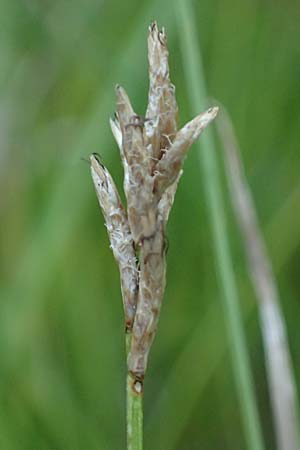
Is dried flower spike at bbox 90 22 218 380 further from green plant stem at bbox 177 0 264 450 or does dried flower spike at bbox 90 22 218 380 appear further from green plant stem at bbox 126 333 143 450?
green plant stem at bbox 177 0 264 450

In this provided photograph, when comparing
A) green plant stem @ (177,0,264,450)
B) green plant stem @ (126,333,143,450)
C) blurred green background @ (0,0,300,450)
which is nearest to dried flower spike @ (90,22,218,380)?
green plant stem @ (126,333,143,450)

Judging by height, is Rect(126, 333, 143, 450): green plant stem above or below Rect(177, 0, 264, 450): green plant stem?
below

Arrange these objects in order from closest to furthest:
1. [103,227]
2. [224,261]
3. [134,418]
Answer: [134,418]
[224,261]
[103,227]

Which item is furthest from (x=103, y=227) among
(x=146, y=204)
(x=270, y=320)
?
(x=146, y=204)

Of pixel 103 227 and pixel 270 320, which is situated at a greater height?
pixel 103 227

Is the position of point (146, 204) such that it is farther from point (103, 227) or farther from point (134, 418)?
point (103, 227)

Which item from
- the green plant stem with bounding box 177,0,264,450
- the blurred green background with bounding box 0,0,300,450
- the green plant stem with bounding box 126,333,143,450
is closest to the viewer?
the green plant stem with bounding box 126,333,143,450

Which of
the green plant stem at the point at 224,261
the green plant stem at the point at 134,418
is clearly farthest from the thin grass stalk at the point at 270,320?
the green plant stem at the point at 134,418
